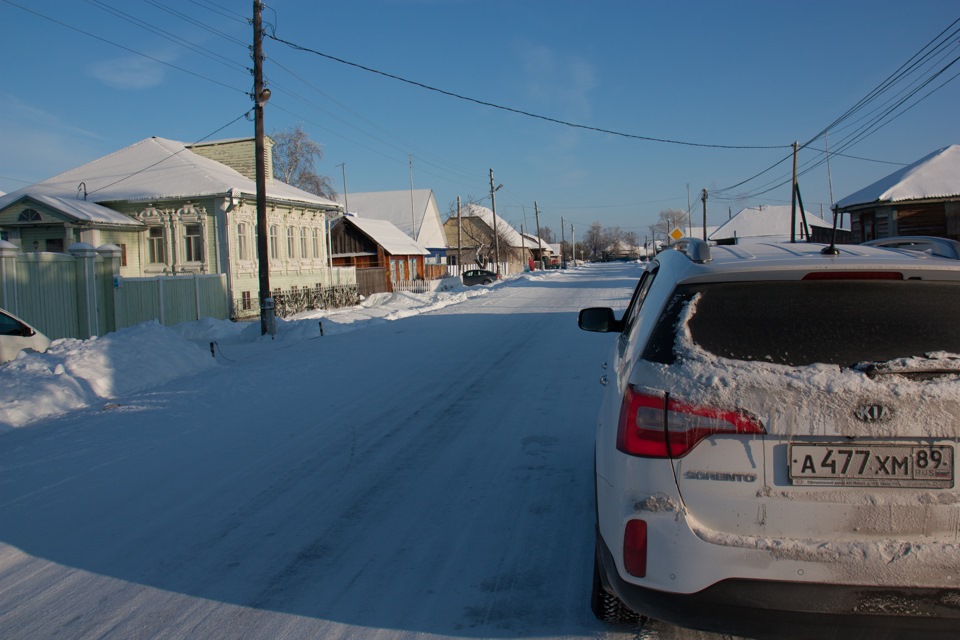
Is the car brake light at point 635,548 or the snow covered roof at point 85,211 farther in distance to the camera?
the snow covered roof at point 85,211

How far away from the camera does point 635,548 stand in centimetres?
274

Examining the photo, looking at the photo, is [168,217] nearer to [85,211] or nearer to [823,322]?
[85,211]

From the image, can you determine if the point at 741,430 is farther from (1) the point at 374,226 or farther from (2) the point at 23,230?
(1) the point at 374,226

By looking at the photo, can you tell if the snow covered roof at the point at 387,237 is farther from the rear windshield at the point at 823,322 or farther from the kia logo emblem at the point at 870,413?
the kia logo emblem at the point at 870,413

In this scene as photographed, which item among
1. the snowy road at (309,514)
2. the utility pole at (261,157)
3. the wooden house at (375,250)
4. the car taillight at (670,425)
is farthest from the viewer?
the wooden house at (375,250)

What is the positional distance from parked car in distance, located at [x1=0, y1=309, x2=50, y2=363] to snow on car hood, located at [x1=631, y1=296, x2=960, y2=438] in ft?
36.3

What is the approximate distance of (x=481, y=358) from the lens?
1222cm

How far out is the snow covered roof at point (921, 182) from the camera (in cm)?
2500

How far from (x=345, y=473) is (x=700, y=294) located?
3.87 meters

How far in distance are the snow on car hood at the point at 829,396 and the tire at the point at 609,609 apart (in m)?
1.18

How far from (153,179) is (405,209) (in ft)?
137

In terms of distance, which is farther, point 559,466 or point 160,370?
point 160,370

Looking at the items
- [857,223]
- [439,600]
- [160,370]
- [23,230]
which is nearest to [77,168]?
[23,230]

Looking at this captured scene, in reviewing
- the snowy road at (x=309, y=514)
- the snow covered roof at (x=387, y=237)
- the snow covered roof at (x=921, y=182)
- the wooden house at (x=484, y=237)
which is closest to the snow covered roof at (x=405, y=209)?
the wooden house at (x=484, y=237)
